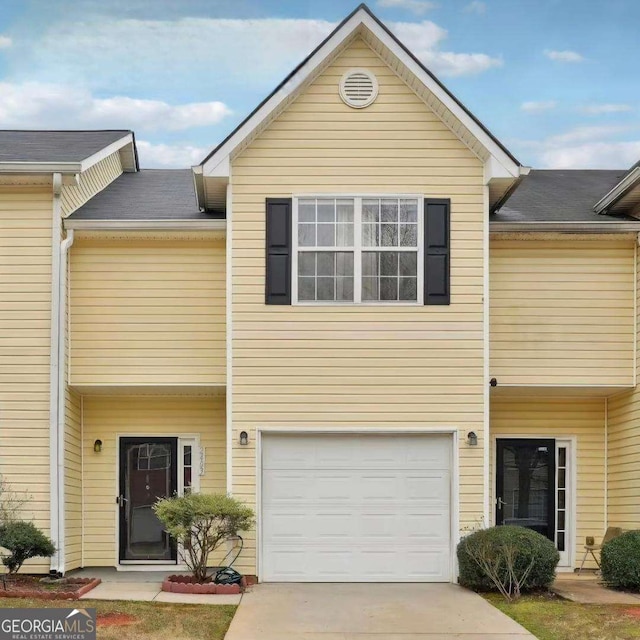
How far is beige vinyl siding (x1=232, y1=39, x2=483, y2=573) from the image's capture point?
13.1 metres

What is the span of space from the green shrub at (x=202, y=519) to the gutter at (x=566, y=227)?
5631mm

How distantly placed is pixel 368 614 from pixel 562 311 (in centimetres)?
587

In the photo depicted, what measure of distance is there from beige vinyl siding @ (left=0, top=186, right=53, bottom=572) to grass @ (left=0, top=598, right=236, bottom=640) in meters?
2.71

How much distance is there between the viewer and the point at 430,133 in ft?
44.2

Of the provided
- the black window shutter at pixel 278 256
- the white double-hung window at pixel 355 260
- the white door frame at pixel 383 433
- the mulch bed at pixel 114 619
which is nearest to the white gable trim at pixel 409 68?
the black window shutter at pixel 278 256

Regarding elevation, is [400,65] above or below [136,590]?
above

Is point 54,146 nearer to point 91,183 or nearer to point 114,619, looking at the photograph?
point 91,183

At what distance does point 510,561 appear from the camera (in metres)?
11.7

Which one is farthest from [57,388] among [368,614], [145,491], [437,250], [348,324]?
[437,250]

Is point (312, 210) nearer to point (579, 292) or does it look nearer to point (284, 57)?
point (579, 292)

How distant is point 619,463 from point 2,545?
29.7 feet

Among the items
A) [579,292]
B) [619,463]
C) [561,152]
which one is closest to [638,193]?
[579,292]

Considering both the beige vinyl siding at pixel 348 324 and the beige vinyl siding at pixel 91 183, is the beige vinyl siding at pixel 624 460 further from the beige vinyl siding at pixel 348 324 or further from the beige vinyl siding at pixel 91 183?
the beige vinyl siding at pixel 91 183

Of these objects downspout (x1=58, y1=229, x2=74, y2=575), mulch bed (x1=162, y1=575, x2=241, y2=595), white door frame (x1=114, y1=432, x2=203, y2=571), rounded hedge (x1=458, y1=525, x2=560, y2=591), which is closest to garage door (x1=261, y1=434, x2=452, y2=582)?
rounded hedge (x1=458, y1=525, x2=560, y2=591)
